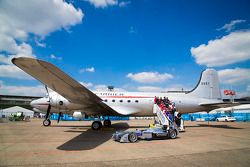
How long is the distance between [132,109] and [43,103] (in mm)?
9168

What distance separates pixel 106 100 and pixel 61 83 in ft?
25.0

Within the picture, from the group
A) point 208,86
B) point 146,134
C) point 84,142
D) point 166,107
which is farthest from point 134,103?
point 84,142

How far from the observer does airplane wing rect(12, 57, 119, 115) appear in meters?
8.59

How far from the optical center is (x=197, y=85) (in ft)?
69.4

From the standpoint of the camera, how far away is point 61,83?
11.5m

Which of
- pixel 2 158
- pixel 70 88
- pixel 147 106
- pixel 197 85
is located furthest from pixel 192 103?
pixel 2 158

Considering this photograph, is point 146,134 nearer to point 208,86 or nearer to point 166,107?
point 166,107

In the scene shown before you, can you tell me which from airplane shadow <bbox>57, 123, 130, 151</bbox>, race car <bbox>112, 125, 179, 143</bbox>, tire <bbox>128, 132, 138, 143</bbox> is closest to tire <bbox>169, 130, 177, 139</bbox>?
race car <bbox>112, 125, 179, 143</bbox>

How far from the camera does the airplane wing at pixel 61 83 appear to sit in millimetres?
8586

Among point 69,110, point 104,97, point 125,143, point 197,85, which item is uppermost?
point 197,85

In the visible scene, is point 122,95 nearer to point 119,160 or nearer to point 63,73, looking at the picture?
point 63,73

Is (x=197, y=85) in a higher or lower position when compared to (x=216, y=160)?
higher

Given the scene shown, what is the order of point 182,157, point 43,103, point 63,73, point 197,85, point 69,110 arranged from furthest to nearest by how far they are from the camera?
1. point 197,85
2. point 43,103
3. point 69,110
4. point 63,73
5. point 182,157

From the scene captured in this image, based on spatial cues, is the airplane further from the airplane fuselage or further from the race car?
the race car
